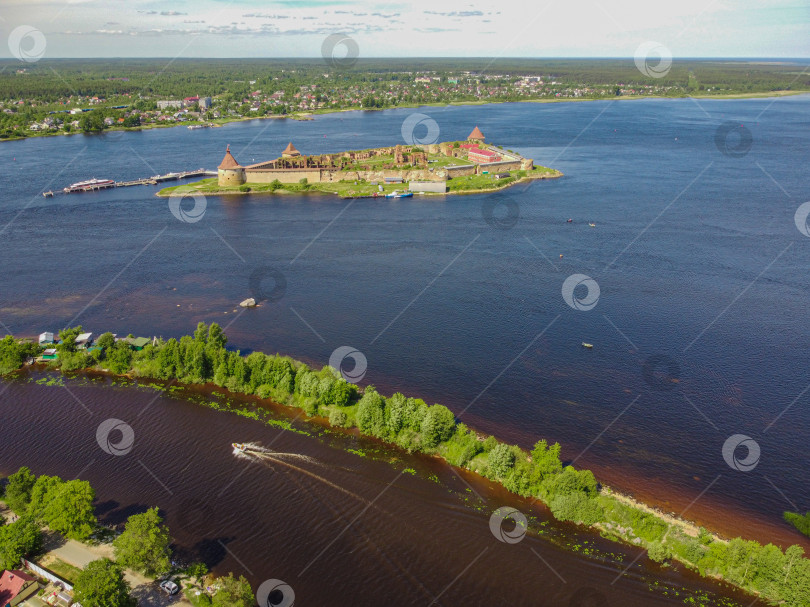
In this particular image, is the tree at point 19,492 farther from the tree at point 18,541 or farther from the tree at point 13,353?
the tree at point 13,353

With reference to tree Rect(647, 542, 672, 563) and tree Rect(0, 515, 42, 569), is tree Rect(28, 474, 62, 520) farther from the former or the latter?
tree Rect(647, 542, 672, 563)

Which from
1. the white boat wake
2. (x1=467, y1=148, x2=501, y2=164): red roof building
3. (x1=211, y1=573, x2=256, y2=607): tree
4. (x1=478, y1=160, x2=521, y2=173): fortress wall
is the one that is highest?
(x1=467, y1=148, x2=501, y2=164): red roof building

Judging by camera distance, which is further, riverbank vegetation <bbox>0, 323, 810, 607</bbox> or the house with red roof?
riverbank vegetation <bbox>0, 323, 810, 607</bbox>

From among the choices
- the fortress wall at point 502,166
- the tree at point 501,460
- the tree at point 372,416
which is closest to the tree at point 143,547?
the tree at point 372,416

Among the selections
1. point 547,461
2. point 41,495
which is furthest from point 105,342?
point 547,461

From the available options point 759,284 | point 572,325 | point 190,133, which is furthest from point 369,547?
point 190,133

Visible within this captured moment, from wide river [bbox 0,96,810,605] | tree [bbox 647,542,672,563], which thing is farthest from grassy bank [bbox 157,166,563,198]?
tree [bbox 647,542,672,563]

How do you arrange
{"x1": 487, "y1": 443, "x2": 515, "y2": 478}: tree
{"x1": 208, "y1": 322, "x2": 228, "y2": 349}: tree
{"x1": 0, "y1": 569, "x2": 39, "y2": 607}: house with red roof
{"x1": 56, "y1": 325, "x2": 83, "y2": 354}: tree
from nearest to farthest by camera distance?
{"x1": 0, "y1": 569, "x2": 39, "y2": 607}: house with red roof < {"x1": 487, "y1": 443, "x2": 515, "y2": 478}: tree < {"x1": 208, "y1": 322, "x2": 228, "y2": 349}: tree < {"x1": 56, "y1": 325, "x2": 83, "y2": 354}: tree
